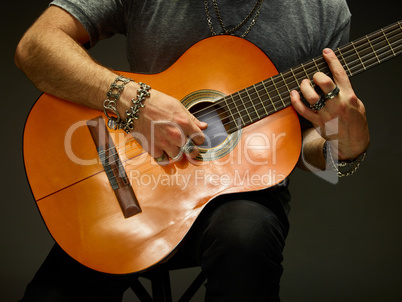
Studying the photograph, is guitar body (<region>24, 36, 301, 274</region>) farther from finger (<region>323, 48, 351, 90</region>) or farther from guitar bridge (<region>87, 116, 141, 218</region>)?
finger (<region>323, 48, 351, 90</region>)

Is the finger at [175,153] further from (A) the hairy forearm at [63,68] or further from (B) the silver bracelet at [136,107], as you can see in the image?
(A) the hairy forearm at [63,68]

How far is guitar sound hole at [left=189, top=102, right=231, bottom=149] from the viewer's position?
1068mm

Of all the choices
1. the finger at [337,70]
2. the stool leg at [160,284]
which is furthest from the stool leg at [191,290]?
the finger at [337,70]

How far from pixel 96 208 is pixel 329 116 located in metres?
0.65

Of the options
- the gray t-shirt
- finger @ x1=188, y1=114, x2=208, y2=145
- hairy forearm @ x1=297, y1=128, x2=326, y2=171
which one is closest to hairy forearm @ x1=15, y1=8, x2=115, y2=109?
the gray t-shirt

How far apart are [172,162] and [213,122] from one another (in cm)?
18

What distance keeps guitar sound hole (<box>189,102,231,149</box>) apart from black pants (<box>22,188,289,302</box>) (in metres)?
0.17

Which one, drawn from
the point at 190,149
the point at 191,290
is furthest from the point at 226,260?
the point at 191,290

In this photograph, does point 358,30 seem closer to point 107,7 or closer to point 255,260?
point 107,7

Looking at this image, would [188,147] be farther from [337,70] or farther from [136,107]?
[337,70]

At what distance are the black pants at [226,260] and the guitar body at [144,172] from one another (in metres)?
0.05

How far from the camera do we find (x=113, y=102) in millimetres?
1021

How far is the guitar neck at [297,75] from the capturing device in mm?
1043

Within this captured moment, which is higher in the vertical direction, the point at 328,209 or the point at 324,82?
the point at 324,82
